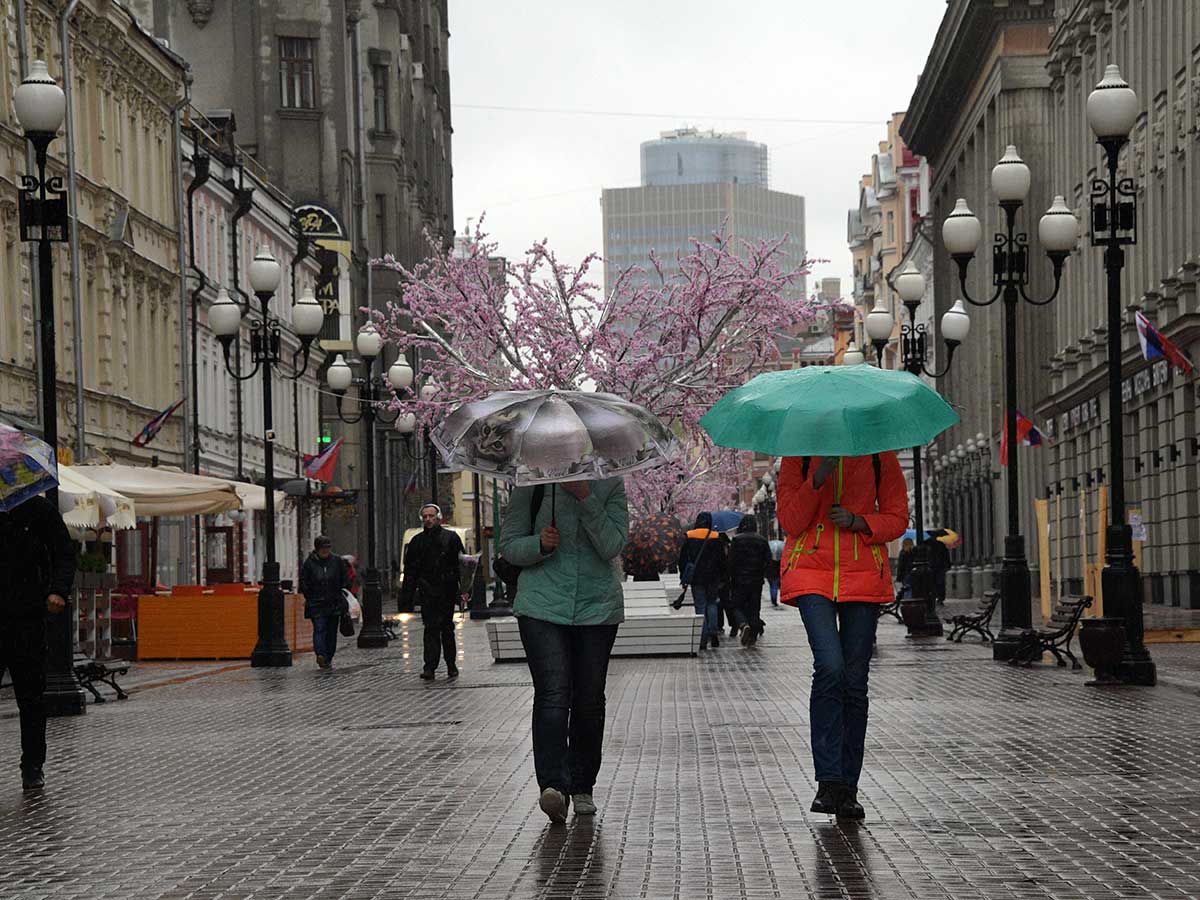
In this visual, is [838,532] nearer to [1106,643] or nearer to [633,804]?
[633,804]

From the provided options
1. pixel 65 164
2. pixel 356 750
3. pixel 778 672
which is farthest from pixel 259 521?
pixel 356 750

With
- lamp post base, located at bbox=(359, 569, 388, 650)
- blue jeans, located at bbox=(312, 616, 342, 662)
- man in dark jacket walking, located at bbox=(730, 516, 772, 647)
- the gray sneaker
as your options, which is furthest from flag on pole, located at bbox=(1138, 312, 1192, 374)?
the gray sneaker

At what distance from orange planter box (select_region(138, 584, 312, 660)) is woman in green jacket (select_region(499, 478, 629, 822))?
72.0 ft

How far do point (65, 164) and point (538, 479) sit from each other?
29810 millimetres

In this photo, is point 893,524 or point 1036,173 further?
point 1036,173

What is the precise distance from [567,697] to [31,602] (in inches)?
150

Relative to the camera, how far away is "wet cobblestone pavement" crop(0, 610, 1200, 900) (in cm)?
939

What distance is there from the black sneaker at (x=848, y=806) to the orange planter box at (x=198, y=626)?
2267 centimetres

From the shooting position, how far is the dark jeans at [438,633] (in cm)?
2533

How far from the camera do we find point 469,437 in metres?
12.1

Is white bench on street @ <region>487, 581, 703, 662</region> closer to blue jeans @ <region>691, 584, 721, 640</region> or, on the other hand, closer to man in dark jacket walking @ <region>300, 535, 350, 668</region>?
man in dark jacket walking @ <region>300, 535, 350, 668</region>

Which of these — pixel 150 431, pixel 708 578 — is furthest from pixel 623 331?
pixel 708 578

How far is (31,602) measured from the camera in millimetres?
13711

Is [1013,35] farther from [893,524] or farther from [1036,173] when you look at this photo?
[893,524]
